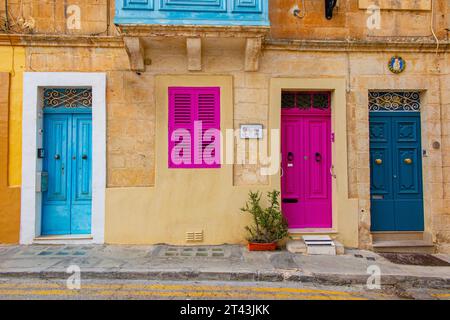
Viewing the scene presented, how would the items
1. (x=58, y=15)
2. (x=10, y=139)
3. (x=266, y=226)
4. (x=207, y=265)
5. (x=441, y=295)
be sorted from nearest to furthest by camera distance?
(x=441, y=295) < (x=207, y=265) < (x=266, y=226) < (x=10, y=139) < (x=58, y=15)

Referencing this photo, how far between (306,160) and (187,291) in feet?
12.0

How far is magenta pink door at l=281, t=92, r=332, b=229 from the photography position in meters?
6.92

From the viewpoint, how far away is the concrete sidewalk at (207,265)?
505 centimetres

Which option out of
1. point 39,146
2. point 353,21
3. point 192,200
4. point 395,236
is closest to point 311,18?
point 353,21

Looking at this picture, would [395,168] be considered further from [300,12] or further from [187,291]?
[187,291]

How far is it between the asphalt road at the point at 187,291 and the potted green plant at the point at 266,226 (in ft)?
4.22

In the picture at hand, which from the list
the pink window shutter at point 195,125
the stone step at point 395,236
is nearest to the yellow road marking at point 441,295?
the stone step at point 395,236

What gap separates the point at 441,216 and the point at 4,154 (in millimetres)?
8547

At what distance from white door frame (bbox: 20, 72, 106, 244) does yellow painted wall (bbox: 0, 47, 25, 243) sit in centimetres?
13

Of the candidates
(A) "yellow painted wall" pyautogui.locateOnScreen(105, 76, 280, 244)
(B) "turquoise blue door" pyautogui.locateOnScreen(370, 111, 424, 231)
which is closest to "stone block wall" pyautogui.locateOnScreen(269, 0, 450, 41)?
(B) "turquoise blue door" pyautogui.locateOnScreen(370, 111, 424, 231)

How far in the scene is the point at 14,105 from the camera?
21.6ft

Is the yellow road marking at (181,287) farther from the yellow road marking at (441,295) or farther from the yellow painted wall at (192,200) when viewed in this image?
the yellow painted wall at (192,200)

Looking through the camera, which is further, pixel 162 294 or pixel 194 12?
pixel 194 12

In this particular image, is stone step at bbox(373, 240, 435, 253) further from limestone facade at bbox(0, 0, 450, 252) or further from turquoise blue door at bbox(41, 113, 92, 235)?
turquoise blue door at bbox(41, 113, 92, 235)
